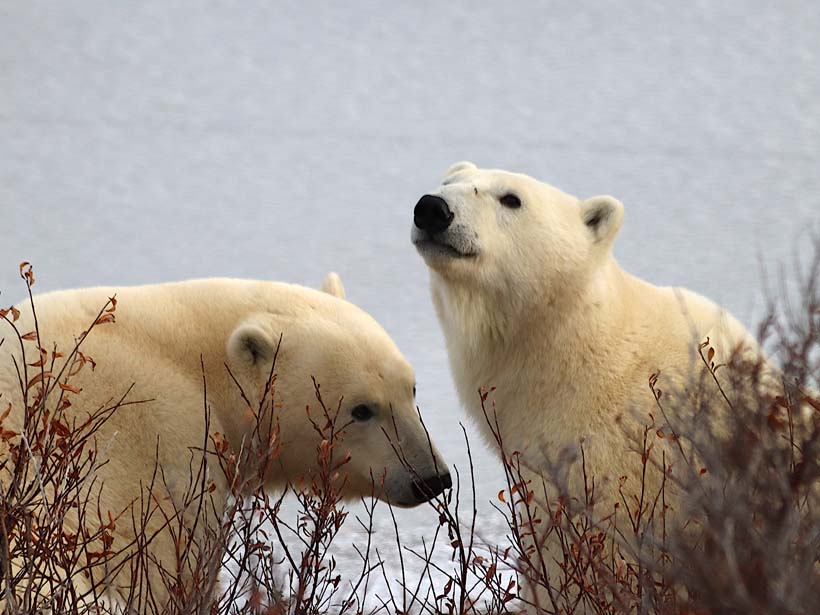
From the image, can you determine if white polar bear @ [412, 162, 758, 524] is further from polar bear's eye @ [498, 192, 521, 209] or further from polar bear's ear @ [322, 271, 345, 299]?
polar bear's ear @ [322, 271, 345, 299]

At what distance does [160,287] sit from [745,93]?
24.2ft

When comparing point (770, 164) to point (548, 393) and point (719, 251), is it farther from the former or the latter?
point (548, 393)

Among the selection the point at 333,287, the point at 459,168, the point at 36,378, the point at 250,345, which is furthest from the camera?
the point at 333,287

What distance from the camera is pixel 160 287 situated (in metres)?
3.07

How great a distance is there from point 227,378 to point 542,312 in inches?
30.1

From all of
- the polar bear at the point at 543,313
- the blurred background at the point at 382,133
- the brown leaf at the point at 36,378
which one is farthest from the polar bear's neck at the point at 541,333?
the blurred background at the point at 382,133

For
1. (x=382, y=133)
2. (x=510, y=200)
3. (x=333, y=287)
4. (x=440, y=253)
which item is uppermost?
(x=510, y=200)

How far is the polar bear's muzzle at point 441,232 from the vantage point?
2779 mm

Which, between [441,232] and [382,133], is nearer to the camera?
[441,232]

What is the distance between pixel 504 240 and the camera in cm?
282

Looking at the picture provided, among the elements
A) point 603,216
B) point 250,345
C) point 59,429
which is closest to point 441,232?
point 603,216

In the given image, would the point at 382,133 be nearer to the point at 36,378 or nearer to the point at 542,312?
the point at 542,312

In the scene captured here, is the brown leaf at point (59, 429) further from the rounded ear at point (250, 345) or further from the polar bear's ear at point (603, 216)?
the polar bear's ear at point (603, 216)

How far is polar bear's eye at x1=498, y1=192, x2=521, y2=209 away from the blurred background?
6.75 ft
